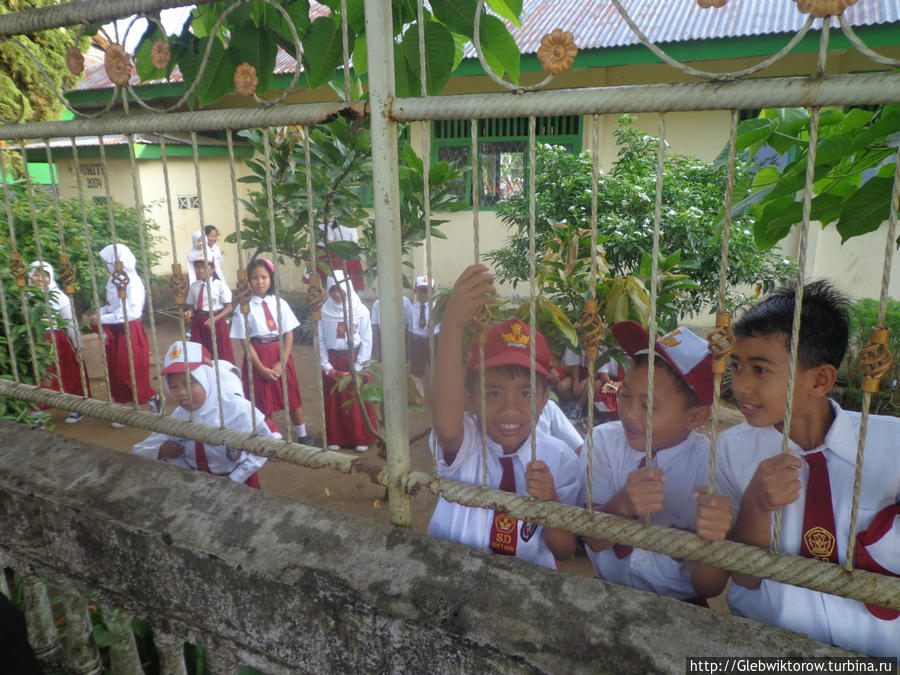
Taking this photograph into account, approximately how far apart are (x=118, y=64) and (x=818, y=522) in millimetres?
1801

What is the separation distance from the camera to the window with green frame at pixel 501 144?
23.9 feet

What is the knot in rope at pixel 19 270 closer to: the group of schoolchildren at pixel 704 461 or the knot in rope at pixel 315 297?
the knot in rope at pixel 315 297

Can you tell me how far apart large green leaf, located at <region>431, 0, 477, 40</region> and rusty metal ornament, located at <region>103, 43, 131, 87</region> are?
2.45 feet

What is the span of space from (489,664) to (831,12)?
114 cm

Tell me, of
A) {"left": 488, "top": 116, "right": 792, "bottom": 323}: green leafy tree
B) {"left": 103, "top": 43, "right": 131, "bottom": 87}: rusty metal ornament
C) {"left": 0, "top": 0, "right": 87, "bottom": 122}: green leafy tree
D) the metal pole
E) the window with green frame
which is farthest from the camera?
the window with green frame

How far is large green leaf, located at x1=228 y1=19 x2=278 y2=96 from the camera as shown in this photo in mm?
1464

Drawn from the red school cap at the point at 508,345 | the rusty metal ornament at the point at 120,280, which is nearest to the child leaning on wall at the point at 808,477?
the red school cap at the point at 508,345

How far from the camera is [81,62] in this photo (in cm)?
157

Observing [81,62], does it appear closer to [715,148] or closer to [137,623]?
[137,623]

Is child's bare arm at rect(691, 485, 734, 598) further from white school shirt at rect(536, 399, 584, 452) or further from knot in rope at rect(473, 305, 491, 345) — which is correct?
white school shirt at rect(536, 399, 584, 452)

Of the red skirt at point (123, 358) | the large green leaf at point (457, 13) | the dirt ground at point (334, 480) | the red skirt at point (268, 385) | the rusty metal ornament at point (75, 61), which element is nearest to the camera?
the large green leaf at point (457, 13)

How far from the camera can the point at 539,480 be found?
1.23 metres

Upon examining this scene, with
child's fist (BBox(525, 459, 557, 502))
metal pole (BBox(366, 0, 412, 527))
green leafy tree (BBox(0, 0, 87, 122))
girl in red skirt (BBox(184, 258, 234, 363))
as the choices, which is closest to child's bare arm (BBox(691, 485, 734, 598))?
child's fist (BBox(525, 459, 557, 502))

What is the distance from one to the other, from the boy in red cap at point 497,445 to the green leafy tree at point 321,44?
61 centimetres
